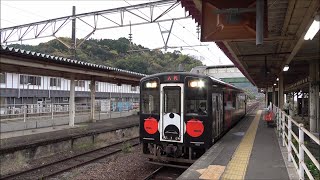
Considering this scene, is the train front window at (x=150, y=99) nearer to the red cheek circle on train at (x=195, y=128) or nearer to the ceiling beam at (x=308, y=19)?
the red cheek circle on train at (x=195, y=128)

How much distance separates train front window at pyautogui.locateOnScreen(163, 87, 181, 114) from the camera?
8859mm

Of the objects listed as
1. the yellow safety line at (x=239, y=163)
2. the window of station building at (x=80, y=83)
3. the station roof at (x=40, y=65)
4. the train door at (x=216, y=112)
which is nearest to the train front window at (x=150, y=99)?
the train door at (x=216, y=112)

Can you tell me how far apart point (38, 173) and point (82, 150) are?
371 cm

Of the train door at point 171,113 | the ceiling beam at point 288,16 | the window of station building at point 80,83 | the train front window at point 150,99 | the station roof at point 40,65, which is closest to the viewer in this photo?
the ceiling beam at point 288,16

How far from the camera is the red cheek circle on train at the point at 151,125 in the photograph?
8.95 m

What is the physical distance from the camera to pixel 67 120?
18359 millimetres

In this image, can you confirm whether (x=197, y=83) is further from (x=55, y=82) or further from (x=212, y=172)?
(x=55, y=82)

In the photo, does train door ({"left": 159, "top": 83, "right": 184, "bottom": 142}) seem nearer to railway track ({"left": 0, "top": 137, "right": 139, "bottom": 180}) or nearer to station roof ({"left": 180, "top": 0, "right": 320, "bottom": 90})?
station roof ({"left": 180, "top": 0, "right": 320, "bottom": 90})

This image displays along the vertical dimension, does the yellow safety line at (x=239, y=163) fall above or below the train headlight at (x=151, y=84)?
below

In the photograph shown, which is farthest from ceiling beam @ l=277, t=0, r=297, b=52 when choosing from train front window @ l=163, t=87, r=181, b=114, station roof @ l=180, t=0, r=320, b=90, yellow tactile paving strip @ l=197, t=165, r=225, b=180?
yellow tactile paving strip @ l=197, t=165, r=225, b=180

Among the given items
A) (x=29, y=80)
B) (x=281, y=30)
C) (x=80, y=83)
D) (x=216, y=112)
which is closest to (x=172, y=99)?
(x=216, y=112)

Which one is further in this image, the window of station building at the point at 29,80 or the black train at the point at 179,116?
the window of station building at the point at 29,80

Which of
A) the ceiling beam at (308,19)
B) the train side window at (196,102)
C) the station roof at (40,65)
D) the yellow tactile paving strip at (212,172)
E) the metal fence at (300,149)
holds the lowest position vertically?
the yellow tactile paving strip at (212,172)

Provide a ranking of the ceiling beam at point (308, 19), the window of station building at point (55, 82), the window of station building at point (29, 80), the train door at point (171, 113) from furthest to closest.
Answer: the window of station building at point (55, 82)
the window of station building at point (29, 80)
the train door at point (171, 113)
the ceiling beam at point (308, 19)
